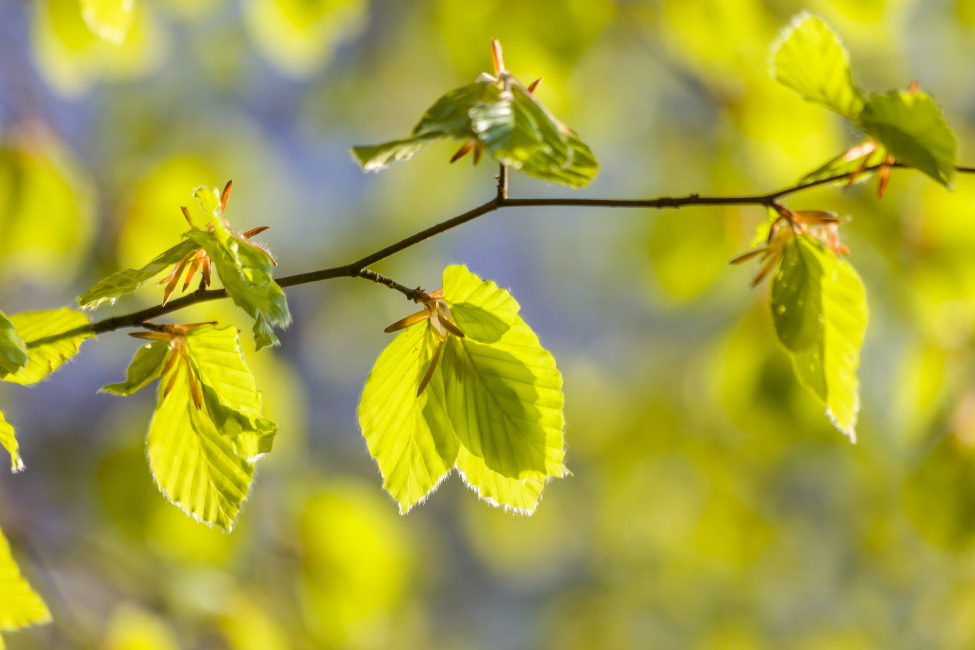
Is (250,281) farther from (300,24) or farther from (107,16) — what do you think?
(300,24)

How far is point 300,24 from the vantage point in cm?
113

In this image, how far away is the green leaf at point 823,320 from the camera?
0.52m

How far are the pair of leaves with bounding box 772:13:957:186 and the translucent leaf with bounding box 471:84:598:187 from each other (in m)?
0.20

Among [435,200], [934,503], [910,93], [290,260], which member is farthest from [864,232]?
[290,260]

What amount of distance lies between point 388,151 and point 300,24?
85 cm

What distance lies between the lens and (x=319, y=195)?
393cm

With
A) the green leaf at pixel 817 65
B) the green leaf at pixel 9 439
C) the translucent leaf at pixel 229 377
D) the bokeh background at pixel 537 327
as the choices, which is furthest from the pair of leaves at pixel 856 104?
the green leaf at pixel 9 439

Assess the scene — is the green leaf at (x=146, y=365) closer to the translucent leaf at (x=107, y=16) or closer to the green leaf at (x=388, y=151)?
the green leaf at (x=388, y=151)

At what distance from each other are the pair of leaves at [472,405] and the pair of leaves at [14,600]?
0.20m

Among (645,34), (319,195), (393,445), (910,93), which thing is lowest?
(393,445)

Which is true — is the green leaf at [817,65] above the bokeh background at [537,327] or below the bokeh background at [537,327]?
below

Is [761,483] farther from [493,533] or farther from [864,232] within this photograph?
[864,232]

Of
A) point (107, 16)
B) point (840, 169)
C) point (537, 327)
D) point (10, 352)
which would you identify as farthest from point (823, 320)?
point (537, 327)

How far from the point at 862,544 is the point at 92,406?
11.2ft
